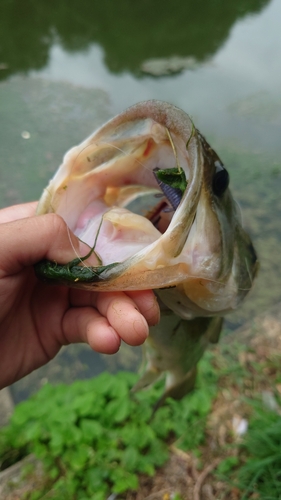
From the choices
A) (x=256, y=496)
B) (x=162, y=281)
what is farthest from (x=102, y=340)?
(x=256, y=496)

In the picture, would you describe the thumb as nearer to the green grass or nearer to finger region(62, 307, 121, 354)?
finger region(62, 307, 121, 354)

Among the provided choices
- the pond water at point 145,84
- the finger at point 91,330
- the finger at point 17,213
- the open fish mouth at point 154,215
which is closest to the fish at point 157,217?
the open fish mouth at point 154,215

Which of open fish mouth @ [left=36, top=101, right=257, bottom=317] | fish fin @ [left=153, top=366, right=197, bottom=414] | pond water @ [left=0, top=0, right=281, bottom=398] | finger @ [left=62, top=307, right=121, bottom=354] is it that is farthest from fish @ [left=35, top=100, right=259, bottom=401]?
pond water @ [left=0, top=0, right=281, bottom=398]

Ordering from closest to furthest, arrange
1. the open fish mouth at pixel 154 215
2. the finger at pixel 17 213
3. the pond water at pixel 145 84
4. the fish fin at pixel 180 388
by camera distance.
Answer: the open fish mouth at pixel 154 215 < the finger at pixel 17 213 < the fish fin at pixel 180 388 < the pond water at pixel 145 84

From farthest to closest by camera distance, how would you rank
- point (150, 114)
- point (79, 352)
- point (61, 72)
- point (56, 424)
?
point (61, 72), point (79, 352), point (56, 424), point (150, 114)

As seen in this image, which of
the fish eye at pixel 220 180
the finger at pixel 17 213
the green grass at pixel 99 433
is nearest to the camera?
the fish eye at pixel 220 180

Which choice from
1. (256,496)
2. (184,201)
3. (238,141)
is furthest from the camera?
(238,141)

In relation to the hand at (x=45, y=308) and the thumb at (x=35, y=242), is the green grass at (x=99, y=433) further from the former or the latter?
the thumb at (x=35, y=242)

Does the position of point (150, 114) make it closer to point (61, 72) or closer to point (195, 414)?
point (195, 414)
